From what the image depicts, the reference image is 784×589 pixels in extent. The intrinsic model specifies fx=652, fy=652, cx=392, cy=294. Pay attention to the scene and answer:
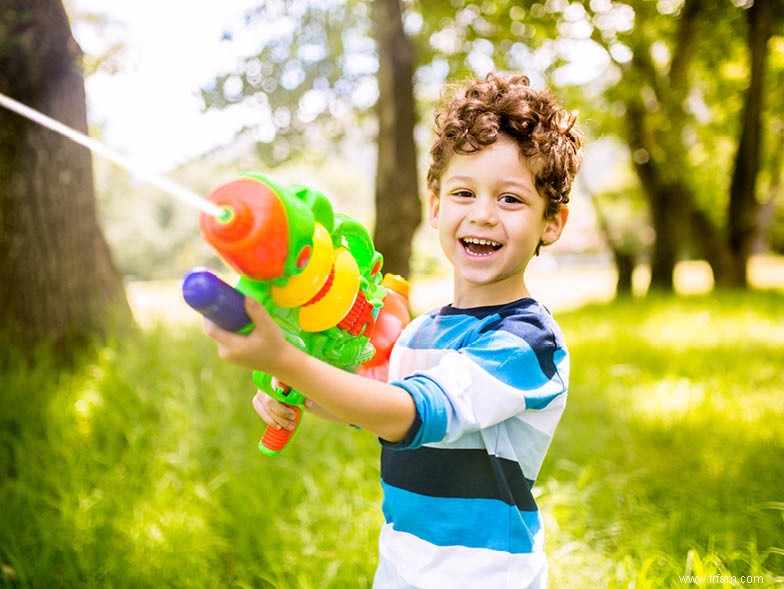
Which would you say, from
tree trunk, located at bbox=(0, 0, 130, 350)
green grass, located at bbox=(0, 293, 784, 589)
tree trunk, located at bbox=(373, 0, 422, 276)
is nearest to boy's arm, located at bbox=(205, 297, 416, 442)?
green grass, located at bbox=(0, 293, 784, 589)

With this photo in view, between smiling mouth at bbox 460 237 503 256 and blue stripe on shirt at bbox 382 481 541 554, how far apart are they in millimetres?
508

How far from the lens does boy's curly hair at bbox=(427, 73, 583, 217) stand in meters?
1.35

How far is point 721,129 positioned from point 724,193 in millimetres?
5380

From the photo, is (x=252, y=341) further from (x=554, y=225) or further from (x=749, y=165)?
(x=749, y=165)

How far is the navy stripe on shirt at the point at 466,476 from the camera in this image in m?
1.31

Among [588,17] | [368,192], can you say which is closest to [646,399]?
[588,17]

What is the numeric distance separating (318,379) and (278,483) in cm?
219

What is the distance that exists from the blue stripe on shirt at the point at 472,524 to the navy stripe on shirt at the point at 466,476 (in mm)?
14

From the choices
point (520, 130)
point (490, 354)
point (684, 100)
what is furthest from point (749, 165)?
point (490, 354)

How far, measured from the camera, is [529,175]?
1.35 meters

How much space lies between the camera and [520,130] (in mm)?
1351

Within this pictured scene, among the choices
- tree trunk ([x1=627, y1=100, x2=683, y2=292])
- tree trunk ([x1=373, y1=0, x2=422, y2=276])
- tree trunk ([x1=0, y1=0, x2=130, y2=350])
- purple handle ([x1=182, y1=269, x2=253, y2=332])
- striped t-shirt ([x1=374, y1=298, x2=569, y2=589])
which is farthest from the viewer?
tree trunk ([x1=627, y1=100, x2=683, y2=292])

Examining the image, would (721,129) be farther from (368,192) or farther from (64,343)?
(368,192)

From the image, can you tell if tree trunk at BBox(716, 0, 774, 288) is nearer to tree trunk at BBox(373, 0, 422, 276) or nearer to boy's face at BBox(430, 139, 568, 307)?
tree trunk at BBox(373, 0, 422, 276)
